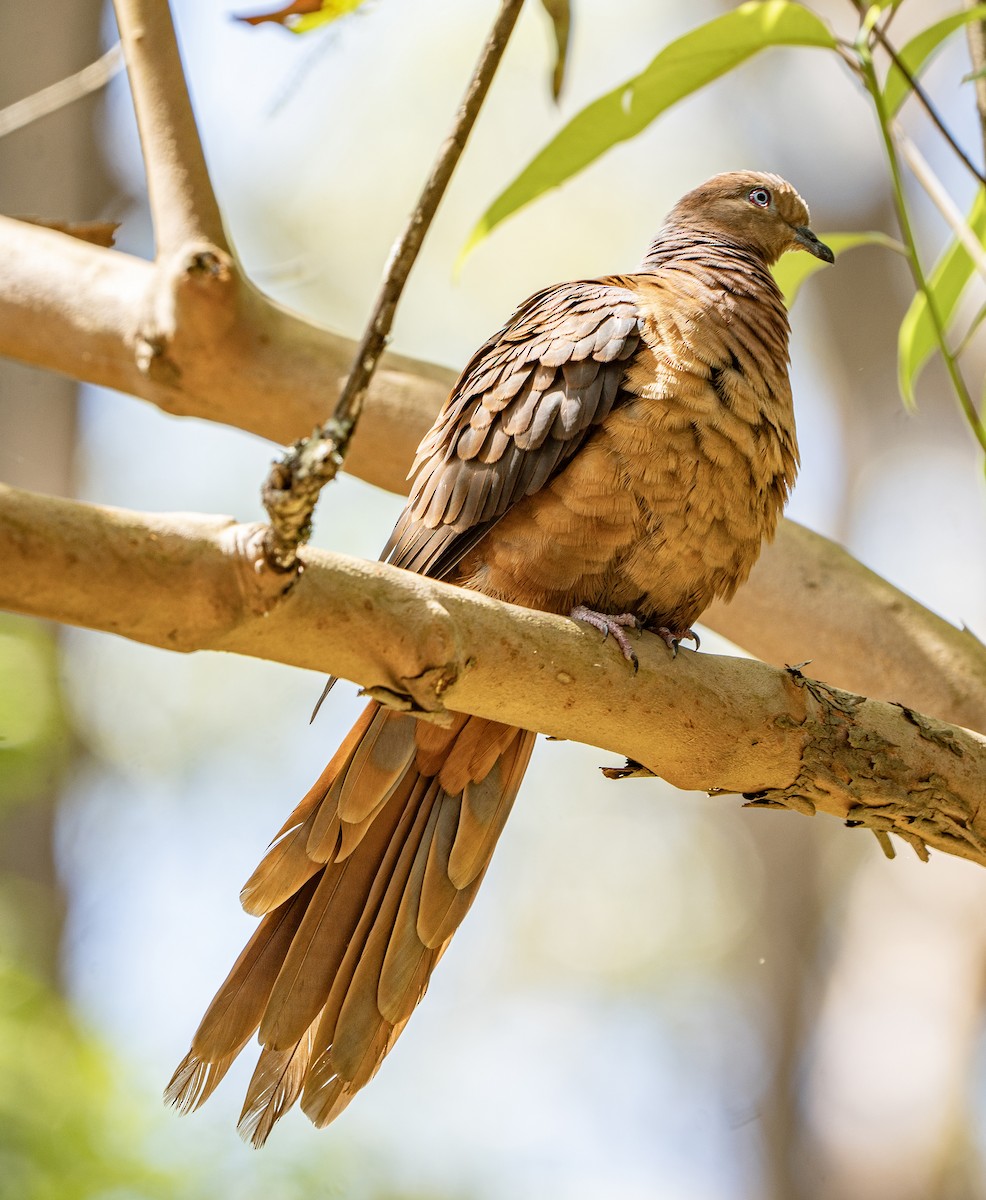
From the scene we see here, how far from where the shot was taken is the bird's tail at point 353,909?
2.46 meters

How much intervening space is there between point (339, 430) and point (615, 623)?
1108 mm

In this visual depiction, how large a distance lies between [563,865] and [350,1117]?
2520mm

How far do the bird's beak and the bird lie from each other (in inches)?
28.0

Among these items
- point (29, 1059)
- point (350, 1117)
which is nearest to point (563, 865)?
point (350, 1117)

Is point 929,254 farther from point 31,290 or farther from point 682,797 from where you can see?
point 31,290

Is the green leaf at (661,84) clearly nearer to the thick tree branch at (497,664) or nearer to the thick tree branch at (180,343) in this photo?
the thick tree branch at (180,343)

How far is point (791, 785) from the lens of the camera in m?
2.25

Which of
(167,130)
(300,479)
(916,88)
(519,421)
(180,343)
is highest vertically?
(916,88)

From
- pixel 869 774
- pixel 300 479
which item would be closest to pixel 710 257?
pixel 869 774

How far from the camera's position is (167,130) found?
283 cm

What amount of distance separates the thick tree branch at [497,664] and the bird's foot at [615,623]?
0.04 meters

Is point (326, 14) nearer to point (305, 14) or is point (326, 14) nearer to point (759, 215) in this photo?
point (305, 14)

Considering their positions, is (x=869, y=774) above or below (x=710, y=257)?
below

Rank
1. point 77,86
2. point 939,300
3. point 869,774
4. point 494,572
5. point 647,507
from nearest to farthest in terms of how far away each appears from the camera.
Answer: point 869,774, point 647,507, point 494,572, point 939,300, point 77,86
